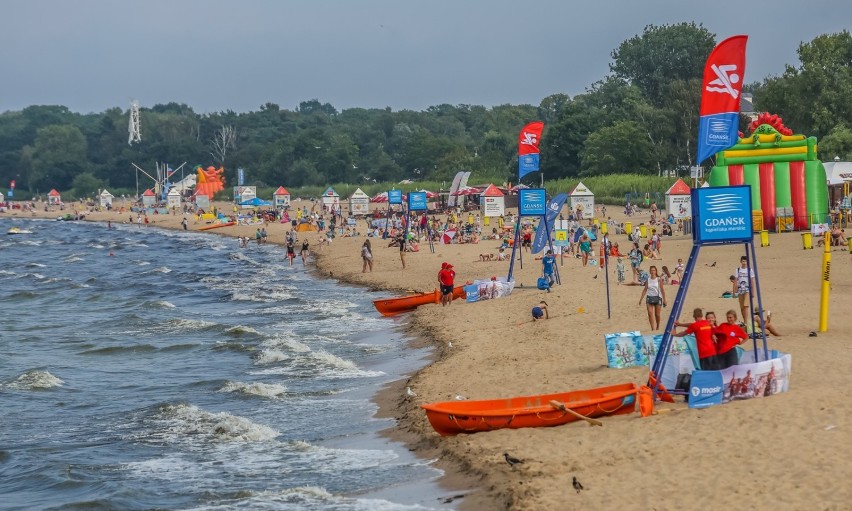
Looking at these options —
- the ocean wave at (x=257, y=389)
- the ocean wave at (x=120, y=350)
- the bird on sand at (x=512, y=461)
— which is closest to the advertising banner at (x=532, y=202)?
the ocean wave at (x=120, y=350)

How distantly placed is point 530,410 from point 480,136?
15699cm

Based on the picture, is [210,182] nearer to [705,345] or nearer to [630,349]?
[630,349]

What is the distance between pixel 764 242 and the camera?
36.6 metres

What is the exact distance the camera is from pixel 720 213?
45.4 feet

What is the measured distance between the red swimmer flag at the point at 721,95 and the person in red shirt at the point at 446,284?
41.3ft

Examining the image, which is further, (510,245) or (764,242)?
(510,245)

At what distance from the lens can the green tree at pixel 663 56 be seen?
339 feet

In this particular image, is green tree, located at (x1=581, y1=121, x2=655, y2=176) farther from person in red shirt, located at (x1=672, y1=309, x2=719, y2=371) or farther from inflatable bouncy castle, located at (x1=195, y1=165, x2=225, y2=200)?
person in red shirt, located at (x1=672, y1=309, x2=719, y2=371)

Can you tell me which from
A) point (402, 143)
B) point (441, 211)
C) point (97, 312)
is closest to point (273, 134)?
point (402, 143)

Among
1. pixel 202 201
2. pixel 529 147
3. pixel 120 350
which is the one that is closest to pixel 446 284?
pixel 529 147

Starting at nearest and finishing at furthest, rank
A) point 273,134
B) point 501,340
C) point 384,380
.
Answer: point 384,380
point 501,340
point 273,134

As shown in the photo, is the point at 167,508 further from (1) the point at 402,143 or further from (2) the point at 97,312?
(1) the point at 402,143

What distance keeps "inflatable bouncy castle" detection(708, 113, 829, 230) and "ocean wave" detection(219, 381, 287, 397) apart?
79.5ft

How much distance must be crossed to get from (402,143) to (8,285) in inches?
3916
